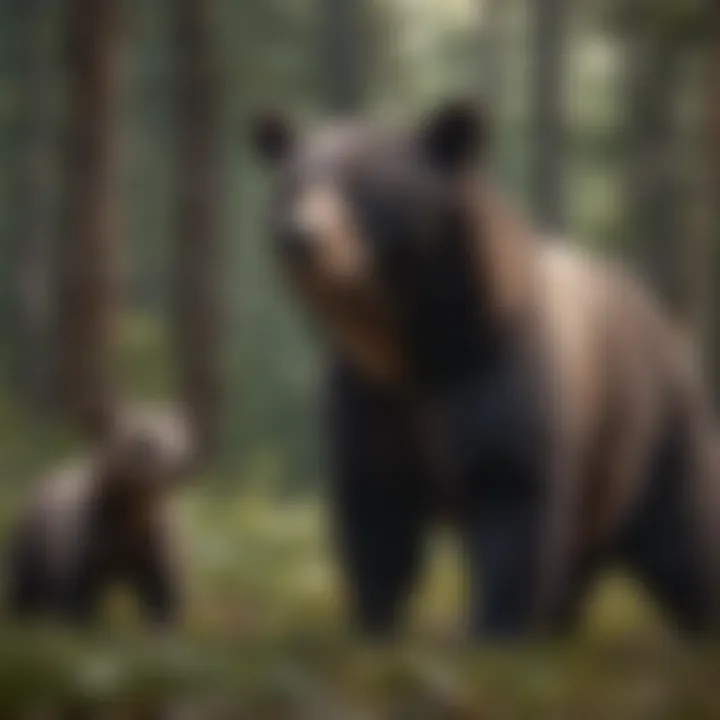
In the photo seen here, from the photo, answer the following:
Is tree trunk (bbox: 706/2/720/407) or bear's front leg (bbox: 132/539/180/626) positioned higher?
tree trunk (bbox: 706/2/720/407)

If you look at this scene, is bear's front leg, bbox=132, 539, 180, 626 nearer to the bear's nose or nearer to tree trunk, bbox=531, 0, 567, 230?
the bear's nose

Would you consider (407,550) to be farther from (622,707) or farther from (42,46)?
(42,46)

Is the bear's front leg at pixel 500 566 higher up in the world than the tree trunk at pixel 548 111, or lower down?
lower down

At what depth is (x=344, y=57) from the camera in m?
1.70

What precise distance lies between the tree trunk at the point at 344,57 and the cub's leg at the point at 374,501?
0.24 meters

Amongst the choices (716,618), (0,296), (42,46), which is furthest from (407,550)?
(42,46)

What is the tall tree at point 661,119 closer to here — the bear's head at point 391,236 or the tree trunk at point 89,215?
the bear's head at point 391,236

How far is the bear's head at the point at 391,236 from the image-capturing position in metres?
1.63

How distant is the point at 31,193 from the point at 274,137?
25cm

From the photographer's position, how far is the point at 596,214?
1676 mm

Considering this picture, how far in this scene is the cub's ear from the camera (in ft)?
5.48

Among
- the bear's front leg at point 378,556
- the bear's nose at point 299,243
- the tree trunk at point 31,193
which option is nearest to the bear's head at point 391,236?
the bear's nose at point 299,243

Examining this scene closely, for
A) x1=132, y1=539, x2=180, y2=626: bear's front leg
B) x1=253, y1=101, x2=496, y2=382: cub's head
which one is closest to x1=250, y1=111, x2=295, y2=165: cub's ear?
x1=253, y1=101, x2=496, y2=382: cub's head

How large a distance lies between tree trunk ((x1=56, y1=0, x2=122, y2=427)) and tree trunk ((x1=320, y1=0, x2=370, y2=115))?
191 millimetres
